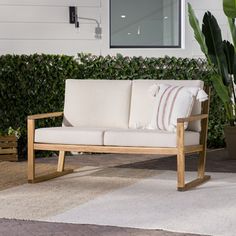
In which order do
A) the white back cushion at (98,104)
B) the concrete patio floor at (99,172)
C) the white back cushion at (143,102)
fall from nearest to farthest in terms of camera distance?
the concrete patio floor at (99,172) < the white back cushion at (143,102) < the white back cushion at (98,104)

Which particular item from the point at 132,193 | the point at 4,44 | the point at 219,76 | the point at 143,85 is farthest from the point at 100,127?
the point at 4,44

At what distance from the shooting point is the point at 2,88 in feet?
23.9

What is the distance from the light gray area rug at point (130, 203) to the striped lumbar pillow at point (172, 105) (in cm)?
48

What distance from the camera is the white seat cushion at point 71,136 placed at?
17.3 feet

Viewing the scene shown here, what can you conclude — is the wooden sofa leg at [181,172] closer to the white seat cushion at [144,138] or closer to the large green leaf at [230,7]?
the white seat cushion at [144,138]

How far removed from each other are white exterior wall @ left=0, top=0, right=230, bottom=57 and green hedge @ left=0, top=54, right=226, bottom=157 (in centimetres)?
33

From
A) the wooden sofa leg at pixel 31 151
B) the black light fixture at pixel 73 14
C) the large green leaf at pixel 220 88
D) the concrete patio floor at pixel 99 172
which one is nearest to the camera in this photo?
the concrete patio floor at pixel 99 172

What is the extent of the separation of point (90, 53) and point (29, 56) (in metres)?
0.78

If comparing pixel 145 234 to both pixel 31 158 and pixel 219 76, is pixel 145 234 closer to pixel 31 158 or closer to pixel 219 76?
pixel 31 158

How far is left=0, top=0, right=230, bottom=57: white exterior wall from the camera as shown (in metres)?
7.74

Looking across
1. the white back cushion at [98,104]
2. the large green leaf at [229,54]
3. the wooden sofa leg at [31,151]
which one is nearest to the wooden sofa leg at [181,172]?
the white back cushion at [98,104]

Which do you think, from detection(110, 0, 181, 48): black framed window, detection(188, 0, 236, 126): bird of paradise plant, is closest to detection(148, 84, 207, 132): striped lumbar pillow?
detection(188, 0, 236, 126): bird of paradise plant

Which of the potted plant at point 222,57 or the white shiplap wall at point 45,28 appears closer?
the potted plant at point 222,57

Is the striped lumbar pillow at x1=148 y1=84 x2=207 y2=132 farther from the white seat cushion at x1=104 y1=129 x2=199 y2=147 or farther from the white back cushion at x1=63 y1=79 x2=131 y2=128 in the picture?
the white back cushion at x1=63 y1=79 x2=131 y2=128
